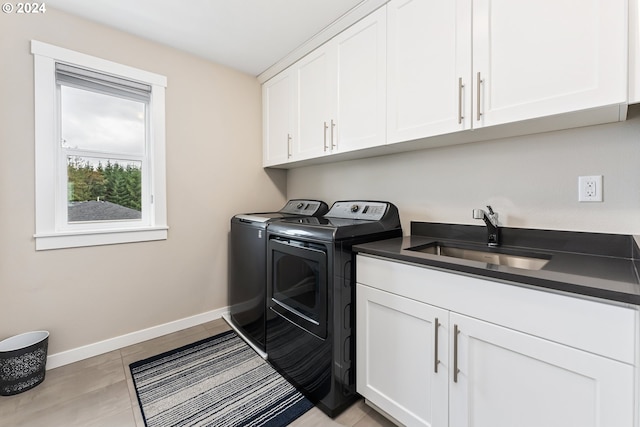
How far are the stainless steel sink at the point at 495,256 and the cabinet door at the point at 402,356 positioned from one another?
1.12ft

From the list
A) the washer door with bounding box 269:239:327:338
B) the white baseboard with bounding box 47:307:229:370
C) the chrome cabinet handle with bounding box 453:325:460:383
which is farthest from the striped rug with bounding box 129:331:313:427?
the chrome cabinet handle with bounding box 453:325:460:383

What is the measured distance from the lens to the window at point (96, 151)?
181 centimetres

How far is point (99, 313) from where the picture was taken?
2.04 m

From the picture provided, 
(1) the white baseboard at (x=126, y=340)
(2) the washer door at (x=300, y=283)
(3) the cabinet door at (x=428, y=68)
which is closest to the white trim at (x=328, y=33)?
(3) the cabinet door at (x=428, y=68)

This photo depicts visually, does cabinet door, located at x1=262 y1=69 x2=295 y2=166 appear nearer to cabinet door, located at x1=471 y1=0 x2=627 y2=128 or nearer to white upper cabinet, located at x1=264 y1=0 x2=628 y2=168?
white upper cabinet, located at x1=264 y1=0 x2=628 y2=168

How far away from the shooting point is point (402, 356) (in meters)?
1.30

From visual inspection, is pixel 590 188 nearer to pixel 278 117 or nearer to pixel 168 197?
pixel 278 117

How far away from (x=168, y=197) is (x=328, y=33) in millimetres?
1769

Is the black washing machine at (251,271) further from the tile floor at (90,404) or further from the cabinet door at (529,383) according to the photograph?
the cabinet door at (529,383)

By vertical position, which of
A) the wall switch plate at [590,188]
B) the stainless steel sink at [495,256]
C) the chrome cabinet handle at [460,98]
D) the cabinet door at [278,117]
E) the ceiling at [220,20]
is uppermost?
the ceiling at [220,20]

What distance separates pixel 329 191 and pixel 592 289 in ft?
6.28

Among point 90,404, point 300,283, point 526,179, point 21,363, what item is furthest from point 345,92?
point 21,363

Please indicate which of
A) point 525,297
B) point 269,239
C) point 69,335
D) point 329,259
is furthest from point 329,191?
point 69,335

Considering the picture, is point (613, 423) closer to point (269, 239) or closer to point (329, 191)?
point (269, 239)
